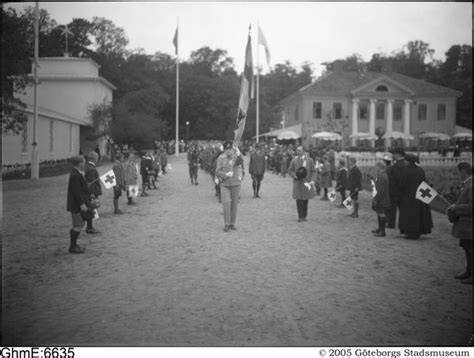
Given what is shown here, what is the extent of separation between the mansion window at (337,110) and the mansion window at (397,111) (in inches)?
230

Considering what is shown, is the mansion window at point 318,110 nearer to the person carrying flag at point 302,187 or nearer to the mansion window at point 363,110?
the mansion window at point 363,110

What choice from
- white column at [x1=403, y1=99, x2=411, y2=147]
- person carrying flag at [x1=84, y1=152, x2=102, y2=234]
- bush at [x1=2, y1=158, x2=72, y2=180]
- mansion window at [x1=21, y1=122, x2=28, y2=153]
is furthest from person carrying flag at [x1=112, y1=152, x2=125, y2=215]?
white column at [x1=403, y1=99, x2=411, y2=147]

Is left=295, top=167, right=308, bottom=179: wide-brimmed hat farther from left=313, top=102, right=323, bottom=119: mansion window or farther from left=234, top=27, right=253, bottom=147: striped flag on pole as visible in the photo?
left=313, top=102, right=323, bottom=119: mansion window

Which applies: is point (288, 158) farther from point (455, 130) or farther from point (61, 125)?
point (455, 130)

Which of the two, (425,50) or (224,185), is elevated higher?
(425,50)

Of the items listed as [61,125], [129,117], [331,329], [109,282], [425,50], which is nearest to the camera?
[331,329]

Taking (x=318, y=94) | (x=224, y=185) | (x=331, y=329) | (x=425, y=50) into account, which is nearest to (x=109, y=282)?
(x=331, y=329)

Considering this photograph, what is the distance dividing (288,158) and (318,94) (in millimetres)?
25908

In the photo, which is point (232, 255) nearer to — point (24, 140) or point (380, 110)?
point (24, 140)

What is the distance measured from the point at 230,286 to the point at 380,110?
50.3 meters

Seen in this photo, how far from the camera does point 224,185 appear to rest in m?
11.0

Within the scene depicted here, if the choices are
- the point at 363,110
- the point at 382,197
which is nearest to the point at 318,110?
the point at 363,110

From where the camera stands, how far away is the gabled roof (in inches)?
2073

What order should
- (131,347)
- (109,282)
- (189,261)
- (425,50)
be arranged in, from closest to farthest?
(131,347), (109,282), (189,261), (425,50)
